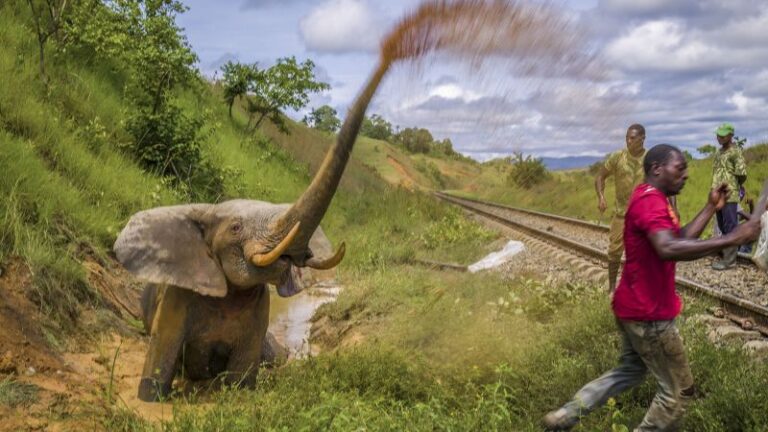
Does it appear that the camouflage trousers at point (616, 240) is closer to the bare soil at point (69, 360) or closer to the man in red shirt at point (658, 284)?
the man in red shirt at point (658, 284)

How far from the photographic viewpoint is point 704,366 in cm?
541

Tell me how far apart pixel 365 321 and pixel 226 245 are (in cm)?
348

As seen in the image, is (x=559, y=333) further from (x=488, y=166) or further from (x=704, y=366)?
(x=488, y=166)

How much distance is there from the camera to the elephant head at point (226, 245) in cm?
553

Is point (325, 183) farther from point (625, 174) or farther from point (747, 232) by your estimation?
point (625, 174)

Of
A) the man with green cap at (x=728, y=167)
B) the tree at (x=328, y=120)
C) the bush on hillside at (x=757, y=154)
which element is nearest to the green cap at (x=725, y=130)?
the man with green cap at (x=728, y=167)

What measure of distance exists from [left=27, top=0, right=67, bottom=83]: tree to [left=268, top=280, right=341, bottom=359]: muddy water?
5138mm

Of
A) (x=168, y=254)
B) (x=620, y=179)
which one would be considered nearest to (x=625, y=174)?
(x=620, y=179)

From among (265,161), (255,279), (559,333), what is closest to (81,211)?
(255,279)

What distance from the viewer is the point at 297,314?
1154cm

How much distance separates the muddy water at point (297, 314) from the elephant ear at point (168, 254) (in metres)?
3.01

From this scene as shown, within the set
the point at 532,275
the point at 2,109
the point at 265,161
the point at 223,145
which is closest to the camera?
the point at 2,109

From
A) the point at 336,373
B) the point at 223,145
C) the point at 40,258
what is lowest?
the point at 336,373

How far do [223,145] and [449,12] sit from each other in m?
14.6
